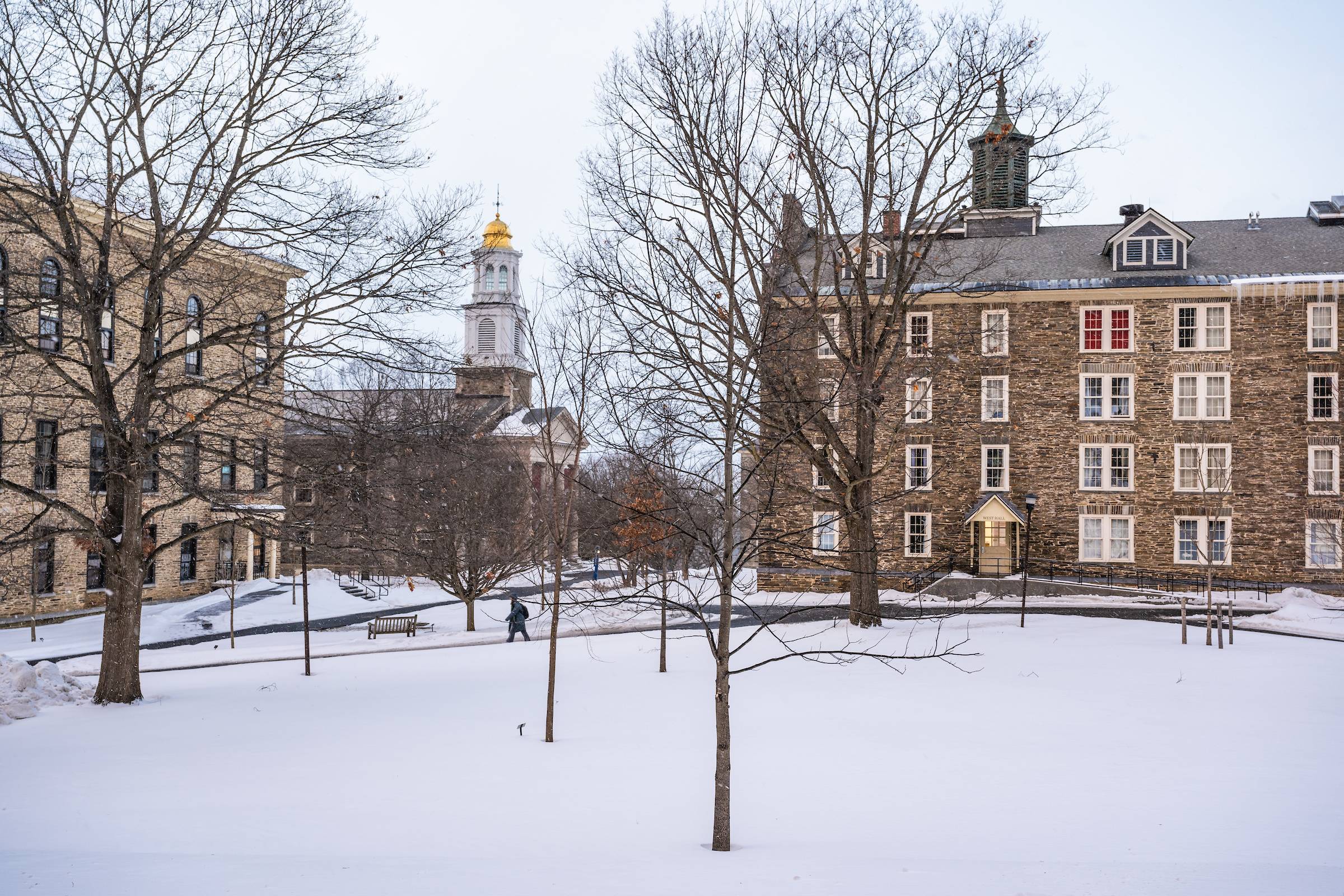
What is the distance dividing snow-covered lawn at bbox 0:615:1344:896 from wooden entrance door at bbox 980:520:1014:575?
18695 mm

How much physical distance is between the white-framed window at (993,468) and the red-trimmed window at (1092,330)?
4.75m

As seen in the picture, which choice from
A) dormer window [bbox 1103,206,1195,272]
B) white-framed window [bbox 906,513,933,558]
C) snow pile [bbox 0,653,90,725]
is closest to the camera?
snow pile [bbox 0,653,90,725]

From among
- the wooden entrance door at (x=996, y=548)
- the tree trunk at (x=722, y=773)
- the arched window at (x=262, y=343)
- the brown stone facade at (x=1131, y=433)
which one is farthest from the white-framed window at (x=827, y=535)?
the tree trunk at (x=722, y=773)

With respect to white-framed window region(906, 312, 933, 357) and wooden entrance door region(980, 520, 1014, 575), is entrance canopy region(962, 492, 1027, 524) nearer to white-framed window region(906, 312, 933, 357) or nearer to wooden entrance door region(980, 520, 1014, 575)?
wooden entrance door region(980, 520, 1014, 575)

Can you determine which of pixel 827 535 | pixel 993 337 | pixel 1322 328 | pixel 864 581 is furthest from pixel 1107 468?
pixel 864 581

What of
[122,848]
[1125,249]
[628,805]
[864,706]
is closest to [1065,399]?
[1125,249]

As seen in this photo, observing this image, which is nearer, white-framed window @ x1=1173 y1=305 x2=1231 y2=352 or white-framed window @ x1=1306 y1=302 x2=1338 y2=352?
white-framed window @ x1=1306 y1=302 x2=1338 y2=352

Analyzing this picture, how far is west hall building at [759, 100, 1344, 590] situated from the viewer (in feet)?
122

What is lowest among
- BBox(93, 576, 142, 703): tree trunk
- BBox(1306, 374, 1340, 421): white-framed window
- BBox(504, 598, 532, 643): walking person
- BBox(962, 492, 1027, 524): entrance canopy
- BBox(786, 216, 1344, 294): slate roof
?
BBox(504, 598, 532, 643): walking person

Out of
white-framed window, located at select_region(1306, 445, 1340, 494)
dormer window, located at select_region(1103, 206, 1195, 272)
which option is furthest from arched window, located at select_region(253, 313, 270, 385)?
white-framed window, located at select_region(1306, 445, 1340, 494)

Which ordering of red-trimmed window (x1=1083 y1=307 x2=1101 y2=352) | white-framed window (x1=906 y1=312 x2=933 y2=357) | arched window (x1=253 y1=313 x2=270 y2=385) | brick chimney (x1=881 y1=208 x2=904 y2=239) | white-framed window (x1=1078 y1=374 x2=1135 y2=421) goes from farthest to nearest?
1. white-framed window (x1=906 y1=312 x2=933 y2=357)
2. red-trimmed window (x1=1083 y1=307 x2=1101 y2=352)
3. white-framed window (x1=1078 y1=374 x2=1135 y2=421)
4. brick chimney (x1=881 y1=208 x2=904 y2=239)
5. arched window (x1=253 y1=313 x2=270 y2=385)

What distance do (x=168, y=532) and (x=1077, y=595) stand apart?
31410 millimetres

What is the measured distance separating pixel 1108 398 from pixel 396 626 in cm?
2619

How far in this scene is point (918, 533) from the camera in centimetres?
3947
